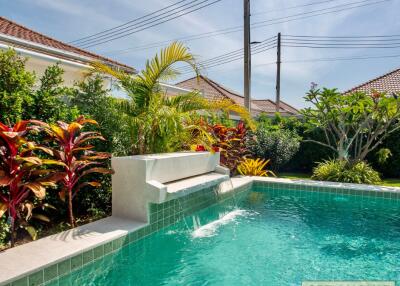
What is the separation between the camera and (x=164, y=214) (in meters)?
6.98

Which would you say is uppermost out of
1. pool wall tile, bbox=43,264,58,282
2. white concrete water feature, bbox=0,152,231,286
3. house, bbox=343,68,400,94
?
house, bbox=343,68,400,94

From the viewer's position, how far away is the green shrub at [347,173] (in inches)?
476

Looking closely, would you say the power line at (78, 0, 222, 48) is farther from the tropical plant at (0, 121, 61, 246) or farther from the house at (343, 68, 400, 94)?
the tropical plant at (0, 121, 61, 246)

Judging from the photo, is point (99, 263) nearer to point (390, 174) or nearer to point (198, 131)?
point (198, 131)

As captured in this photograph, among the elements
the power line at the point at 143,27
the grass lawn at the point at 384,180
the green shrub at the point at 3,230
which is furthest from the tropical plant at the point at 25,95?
the power line at the point at 143,27

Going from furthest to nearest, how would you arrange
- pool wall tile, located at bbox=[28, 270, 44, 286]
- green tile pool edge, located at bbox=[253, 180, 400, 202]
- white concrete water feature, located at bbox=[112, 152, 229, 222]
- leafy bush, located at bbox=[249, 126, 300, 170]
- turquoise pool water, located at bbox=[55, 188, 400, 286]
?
1. leafy bush, located at bbox=[249, 126, 300, 170]
2. green tile pool edge, located at bbox=[253, 180, 400, 202]
3. white concrete water feature, located at bbox=[112, 152, 229, 222]
4. turquoise pool water, located at bbox=[55, 188, 400, 286]
5. pool wall tile, located at bbox=[28, 270, 44, 286]

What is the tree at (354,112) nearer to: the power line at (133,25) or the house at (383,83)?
the house at (383,83)

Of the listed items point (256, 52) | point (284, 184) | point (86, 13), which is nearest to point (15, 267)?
point (284, 184)

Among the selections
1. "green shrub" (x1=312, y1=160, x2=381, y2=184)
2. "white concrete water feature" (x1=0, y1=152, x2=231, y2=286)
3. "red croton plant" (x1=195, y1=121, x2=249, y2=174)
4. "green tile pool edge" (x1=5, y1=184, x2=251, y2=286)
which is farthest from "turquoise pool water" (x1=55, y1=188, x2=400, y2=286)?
"red croton plant" (x1=195, y1=121, x2=249, y2=174)

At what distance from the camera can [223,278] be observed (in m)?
4.77

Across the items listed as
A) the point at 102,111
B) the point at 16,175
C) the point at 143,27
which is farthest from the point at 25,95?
the point at 143,27

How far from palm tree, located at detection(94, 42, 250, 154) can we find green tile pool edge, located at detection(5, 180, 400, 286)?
162 cm

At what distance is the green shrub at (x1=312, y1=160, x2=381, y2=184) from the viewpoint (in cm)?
1210

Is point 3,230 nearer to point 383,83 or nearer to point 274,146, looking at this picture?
point 274,146
